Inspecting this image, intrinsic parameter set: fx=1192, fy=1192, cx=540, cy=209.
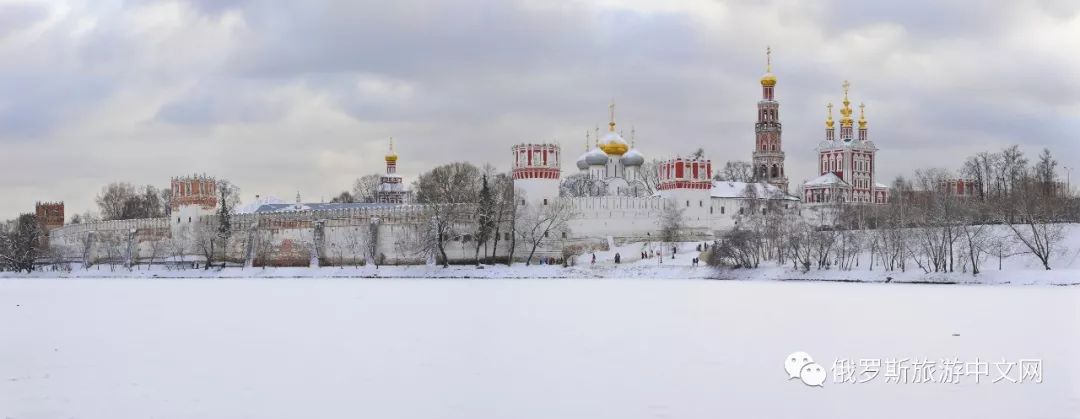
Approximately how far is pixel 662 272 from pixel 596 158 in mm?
22802

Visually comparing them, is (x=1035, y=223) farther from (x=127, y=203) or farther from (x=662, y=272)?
(x=127, y=203)

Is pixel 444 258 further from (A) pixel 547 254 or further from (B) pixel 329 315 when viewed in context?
(B) pixel 329 315

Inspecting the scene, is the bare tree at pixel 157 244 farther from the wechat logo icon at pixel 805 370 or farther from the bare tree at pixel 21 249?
the wechat logo icon at pixel 805 370

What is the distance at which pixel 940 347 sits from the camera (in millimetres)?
16281

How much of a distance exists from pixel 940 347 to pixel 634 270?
1238 inches

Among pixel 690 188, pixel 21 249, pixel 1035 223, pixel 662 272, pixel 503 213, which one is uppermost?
pixel 690 188

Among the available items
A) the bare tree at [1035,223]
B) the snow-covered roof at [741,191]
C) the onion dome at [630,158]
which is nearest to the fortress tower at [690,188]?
the snow-covered roof at [741,191]

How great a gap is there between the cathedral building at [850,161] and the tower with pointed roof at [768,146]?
2.11 m

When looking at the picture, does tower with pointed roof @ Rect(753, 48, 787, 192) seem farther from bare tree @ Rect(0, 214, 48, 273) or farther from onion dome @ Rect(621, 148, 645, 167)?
bare tree @ Rect(0, 214, 48, 273)

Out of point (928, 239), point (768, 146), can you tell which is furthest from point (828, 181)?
point (928, 239)

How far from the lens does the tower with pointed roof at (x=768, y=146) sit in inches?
3000

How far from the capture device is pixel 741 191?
68438 millimetres

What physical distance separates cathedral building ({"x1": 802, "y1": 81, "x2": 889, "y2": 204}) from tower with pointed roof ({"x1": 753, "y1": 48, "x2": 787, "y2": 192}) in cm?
211

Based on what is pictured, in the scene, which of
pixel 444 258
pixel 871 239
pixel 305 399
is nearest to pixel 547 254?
pixel 444 258
